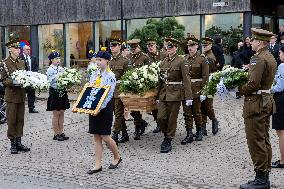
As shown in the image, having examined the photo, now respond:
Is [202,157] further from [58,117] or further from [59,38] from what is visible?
[59,38]

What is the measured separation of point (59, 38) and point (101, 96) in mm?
17632

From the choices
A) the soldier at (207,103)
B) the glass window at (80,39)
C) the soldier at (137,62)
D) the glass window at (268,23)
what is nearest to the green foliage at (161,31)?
the glass window at (268,23)

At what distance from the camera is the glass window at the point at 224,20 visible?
20.4 m

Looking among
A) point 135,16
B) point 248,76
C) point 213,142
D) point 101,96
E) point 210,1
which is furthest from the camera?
point 135,16

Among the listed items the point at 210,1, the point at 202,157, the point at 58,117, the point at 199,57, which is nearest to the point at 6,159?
the point at 58,117

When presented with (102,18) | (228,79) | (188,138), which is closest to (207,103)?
(188,138)

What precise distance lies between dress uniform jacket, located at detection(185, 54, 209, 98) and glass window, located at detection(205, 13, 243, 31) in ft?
32.9

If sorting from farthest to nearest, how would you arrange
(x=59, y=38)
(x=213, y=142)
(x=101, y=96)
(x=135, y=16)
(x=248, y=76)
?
(x=59, y=38), (x=135, y=16), (x=213, y=142), (x=101, y=96), (x=248, y=76)

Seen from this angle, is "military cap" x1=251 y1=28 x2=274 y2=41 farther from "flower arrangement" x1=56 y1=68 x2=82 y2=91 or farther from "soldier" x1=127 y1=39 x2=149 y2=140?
"flower arrangement" x1=56 y1=68 x2=82 y2=91

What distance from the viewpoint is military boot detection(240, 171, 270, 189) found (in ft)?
24.0

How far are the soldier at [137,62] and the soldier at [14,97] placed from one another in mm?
2381

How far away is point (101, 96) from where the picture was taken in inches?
328

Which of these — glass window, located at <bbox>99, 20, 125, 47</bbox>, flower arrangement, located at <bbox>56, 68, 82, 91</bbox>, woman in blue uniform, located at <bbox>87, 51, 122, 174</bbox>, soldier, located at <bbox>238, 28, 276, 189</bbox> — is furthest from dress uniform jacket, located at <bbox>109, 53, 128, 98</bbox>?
glass window, located at <bbox>99, 20, 125, 47</bbox>

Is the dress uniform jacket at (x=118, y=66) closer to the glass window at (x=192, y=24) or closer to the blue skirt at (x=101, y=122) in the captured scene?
the blue skirt at (x=101, y=122)
